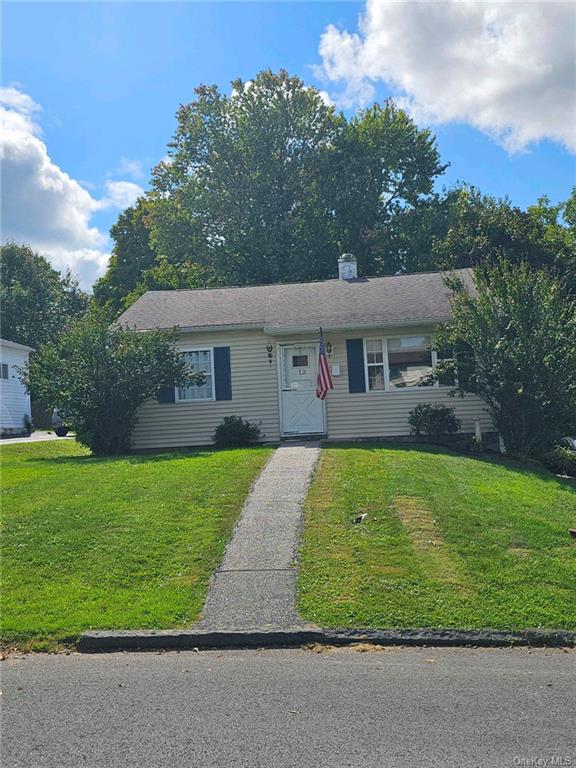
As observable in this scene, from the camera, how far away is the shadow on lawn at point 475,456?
12.5 metres

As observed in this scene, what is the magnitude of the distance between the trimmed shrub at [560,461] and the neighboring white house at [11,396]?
66.5 ft

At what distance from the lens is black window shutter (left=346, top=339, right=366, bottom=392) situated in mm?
16438

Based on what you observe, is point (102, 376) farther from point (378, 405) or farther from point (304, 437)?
point (378, 405)

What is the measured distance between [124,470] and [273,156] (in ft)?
89.9

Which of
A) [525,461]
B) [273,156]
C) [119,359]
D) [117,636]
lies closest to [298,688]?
[117,636]

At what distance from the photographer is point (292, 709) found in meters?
4.22

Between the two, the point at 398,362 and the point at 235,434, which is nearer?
the point at 235,434

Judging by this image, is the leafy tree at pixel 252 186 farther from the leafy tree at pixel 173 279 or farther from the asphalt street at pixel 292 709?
the asphalt street at pixel 292 709

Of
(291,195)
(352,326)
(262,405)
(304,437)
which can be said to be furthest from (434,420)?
(291,195)

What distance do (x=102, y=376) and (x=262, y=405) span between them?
382 cm

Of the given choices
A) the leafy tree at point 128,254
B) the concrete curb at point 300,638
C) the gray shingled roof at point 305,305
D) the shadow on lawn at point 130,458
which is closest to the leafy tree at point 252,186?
the leafy tree at point 128,254

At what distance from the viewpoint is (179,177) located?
37.8m

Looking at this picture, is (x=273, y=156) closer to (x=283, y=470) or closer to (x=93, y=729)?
(x=283, y=470)

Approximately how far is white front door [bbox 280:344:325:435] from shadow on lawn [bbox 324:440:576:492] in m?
1.67
